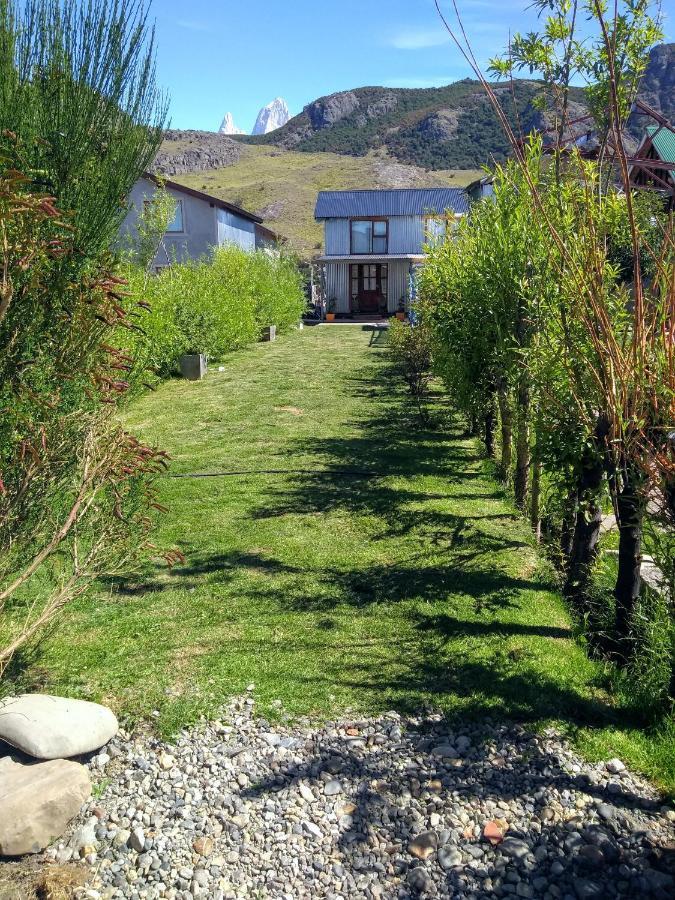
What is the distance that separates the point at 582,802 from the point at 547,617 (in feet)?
6.49

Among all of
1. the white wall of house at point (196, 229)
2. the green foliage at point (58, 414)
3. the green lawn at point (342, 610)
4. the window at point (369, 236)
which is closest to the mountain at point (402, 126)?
the window at point (369, 236)

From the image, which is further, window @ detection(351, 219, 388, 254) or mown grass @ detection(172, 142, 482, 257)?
mown grass @ detection(172, 142, 482, 257)

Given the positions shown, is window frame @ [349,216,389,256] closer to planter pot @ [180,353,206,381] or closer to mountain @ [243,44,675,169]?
planter pot @ [180,353,206,381]

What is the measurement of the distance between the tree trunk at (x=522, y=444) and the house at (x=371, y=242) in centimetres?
2904

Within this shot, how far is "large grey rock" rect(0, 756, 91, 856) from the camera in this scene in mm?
3172

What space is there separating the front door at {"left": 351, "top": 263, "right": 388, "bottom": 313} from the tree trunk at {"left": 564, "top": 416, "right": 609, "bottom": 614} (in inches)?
1276

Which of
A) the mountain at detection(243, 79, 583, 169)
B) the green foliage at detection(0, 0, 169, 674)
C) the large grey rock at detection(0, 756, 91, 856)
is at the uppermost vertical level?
the mountain at detection(243, 79, 583, 169)

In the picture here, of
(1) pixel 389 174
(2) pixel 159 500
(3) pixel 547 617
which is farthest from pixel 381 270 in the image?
(1) pixel 389 174

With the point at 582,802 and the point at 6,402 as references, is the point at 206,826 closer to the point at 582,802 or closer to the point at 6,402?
the point at 582,802

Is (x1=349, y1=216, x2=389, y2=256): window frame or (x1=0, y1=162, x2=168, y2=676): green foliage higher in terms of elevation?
(x1=349, y1=216, x2=389, y2=256): window frame

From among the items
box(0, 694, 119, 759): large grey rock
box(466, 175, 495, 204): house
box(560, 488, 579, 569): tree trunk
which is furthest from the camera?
box(466, 175, 495, 204): house

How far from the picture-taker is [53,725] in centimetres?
368

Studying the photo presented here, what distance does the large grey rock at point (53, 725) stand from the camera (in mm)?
3615

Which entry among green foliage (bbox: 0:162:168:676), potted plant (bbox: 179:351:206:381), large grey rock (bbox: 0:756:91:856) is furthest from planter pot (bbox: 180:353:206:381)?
large grey rock (bbox: 0:756:91:856)
